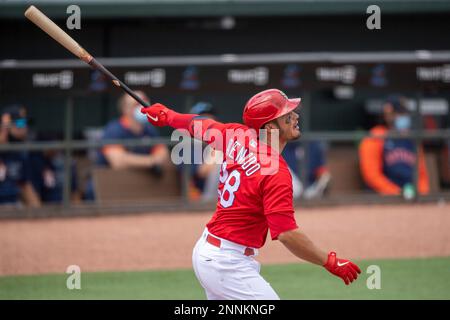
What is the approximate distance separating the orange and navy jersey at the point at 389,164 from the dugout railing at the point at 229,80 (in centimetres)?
19

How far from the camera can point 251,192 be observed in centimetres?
535

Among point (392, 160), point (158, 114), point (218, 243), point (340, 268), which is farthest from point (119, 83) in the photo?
point (392, 160)

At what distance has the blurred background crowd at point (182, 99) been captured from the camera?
11.7 meters

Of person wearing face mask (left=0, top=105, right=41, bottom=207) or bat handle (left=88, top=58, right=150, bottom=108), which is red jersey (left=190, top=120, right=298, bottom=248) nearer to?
bat handle (left=88, top=58, right=150, bottom=108)

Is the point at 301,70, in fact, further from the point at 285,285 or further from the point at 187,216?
the point at 285,285

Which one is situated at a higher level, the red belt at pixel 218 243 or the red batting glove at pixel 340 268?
the red belt at pixel 218 243

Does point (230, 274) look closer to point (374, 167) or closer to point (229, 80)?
point (229, 80)

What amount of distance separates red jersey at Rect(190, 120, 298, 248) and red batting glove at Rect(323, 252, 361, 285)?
0.95ft

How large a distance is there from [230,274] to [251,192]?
0.48m

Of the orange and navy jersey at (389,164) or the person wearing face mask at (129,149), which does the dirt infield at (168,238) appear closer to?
the orange and navy jersey at (389,164)

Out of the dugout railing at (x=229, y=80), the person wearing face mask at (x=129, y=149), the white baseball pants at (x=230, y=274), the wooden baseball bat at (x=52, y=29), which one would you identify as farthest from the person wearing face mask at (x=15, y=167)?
the white baseball pants at (x=230, y=274)

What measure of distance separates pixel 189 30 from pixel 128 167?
3.45 meters

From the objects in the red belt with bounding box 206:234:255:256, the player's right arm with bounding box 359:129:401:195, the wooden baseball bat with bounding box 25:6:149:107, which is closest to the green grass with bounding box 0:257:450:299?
the wooden baseball bat with bounding box 25:6:149:107
